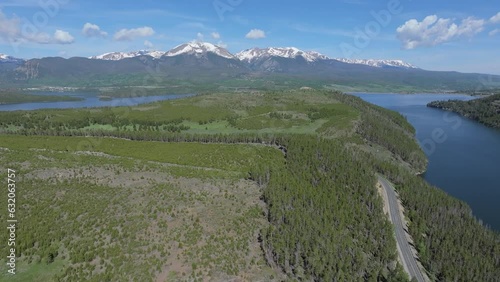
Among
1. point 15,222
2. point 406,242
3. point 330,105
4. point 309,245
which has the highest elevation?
point 330,105

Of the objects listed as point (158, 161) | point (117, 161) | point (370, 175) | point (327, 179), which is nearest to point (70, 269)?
point (117, 161)

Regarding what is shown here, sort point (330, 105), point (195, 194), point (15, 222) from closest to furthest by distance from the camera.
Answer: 1. point (15, 222)
2. point (195, 194)
3. point (330, 105)

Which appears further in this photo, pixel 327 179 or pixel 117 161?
pixel 327 179

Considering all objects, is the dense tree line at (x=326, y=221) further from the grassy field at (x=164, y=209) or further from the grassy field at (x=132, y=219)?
the grassy field at (x=132, y=219)

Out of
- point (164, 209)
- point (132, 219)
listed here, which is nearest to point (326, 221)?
point (164, 209)

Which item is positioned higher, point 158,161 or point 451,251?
point 158,161

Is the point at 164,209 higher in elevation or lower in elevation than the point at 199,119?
lower

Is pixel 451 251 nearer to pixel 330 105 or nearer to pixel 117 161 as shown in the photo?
pixel 117 161

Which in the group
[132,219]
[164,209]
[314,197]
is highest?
[164,209]

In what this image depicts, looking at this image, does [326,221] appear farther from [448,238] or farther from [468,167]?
[468,167]

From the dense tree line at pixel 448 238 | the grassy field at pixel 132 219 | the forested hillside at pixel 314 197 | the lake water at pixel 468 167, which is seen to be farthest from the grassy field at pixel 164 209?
the lake water at pixel 468 167
